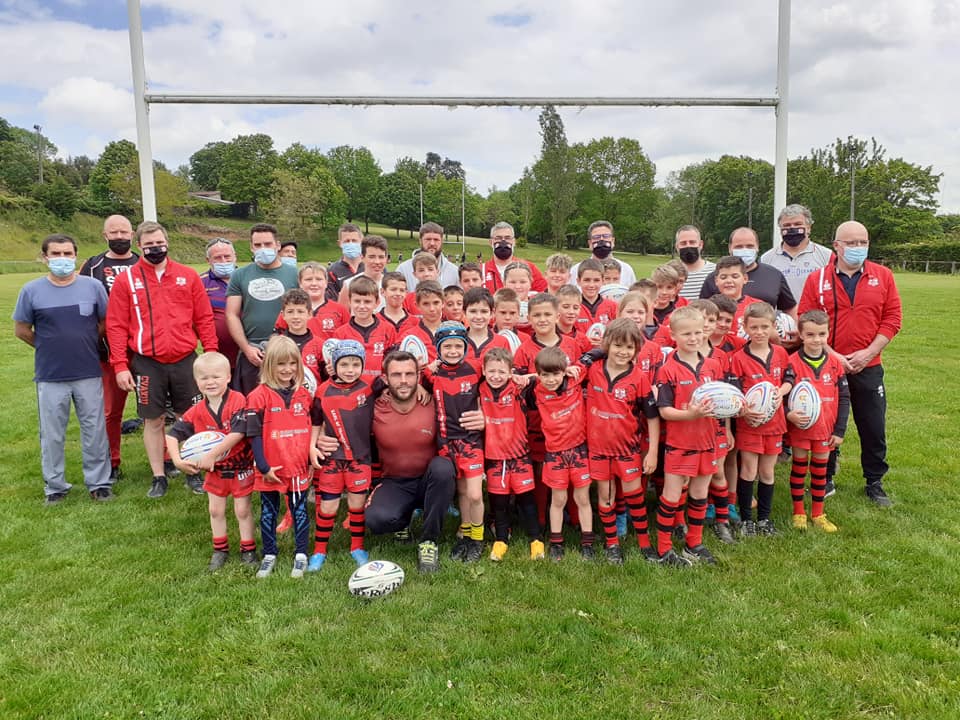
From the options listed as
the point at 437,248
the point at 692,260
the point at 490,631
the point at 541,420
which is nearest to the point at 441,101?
the point at 437,248

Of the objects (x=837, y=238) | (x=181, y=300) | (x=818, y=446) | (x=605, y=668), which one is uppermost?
(x=837, y=238)

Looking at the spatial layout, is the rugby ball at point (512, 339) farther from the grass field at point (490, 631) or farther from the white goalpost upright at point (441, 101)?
the white goalpost upright at point (441, 101)

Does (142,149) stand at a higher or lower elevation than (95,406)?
higher

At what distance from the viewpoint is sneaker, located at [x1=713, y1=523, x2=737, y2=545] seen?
15.6ft

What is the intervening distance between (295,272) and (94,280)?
1817mm

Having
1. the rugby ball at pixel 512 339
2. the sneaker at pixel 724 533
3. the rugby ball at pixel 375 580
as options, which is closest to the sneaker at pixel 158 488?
the rugby ball at pixel 375 580

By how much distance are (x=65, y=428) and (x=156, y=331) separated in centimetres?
129

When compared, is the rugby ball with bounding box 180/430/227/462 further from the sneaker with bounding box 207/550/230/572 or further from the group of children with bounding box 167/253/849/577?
the sneaker with bounding box 207/550/230/572

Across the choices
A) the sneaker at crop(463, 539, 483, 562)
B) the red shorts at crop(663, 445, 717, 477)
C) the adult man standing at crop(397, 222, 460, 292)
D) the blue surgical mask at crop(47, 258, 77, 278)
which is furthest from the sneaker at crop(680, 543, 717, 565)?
the blue surgical mask at crop(47, 258, 77, 278)

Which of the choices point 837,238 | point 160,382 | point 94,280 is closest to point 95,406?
point 160,382

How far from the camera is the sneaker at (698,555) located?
4.43 meters

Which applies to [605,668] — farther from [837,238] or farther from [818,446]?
[837,238]

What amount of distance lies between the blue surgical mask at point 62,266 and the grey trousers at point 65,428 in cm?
97

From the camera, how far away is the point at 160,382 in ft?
18.9
